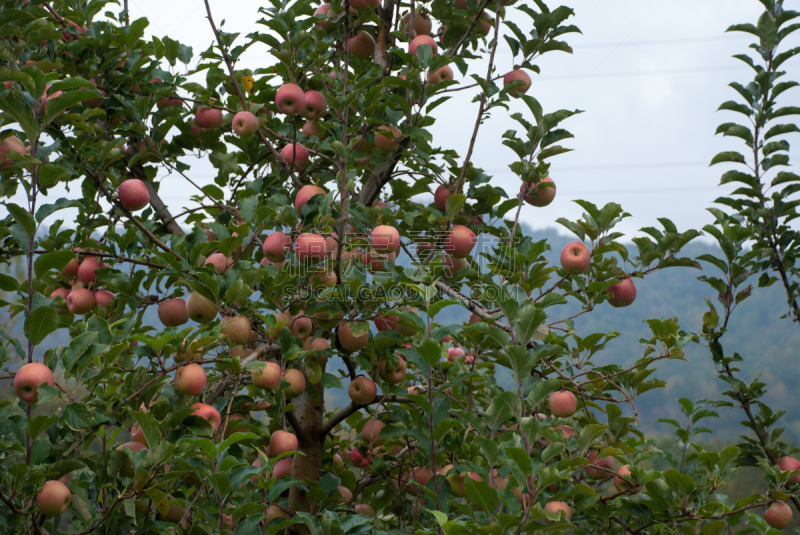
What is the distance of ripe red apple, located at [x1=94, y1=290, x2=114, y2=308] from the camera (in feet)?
7.88

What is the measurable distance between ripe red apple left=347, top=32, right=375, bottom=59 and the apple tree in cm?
1

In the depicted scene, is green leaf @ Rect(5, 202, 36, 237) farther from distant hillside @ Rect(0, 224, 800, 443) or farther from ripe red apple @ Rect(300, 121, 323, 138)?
distant hillside @ Rect(0, 224, 800, 443)

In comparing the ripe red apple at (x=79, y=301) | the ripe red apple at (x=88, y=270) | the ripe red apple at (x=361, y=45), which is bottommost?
the ripe red apple at (x=79, y=301)

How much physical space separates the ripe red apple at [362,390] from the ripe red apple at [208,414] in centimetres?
55

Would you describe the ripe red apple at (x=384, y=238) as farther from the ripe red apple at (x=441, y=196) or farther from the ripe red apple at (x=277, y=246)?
the ripe red apple at (x=441, y=196)

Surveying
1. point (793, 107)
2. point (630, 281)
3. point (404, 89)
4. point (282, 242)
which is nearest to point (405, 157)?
point (404, 89)

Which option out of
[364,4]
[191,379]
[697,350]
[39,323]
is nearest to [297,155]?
[364,4]

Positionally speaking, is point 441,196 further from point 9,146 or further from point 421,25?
point 9,146

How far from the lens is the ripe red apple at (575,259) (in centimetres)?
215

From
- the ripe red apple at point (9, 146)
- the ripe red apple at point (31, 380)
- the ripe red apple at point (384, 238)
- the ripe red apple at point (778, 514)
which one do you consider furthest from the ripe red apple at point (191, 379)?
the ripe red apple at point (778, 514)

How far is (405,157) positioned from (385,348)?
0.82 metres

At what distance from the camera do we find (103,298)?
2.42m

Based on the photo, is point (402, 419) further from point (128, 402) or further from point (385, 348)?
point (128, 402)

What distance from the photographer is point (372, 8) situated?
257cm
